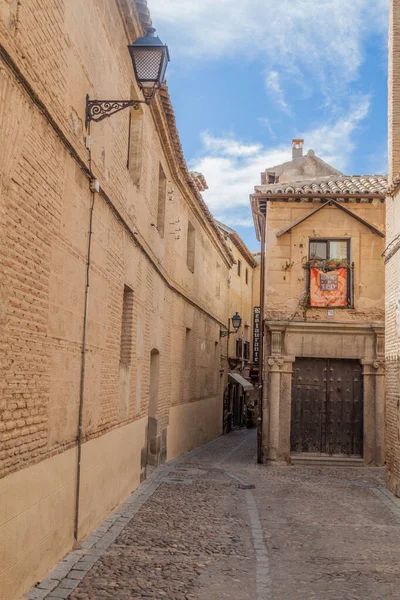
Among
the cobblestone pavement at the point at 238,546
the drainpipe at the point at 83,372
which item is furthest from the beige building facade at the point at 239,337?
the drainpipe at the point at 83,372

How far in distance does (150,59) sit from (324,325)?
983 centimetres

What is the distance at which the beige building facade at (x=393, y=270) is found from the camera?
11219 mm

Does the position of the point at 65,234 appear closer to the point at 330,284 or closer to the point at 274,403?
the point at 274,403

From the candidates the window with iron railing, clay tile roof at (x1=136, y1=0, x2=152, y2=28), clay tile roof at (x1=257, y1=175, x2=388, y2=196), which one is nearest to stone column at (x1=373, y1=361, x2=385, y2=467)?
the window with iron railing

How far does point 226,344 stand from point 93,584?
69.6 ft

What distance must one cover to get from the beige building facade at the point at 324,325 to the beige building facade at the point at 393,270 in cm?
348

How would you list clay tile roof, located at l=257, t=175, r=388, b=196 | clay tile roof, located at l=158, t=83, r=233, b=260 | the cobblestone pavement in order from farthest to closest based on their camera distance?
clay tile roof, located at l=257, t=175, r=388, b=196 < clay tile roof, located at l=158, t=83, r=233, b=260 < the cobblestone pavement

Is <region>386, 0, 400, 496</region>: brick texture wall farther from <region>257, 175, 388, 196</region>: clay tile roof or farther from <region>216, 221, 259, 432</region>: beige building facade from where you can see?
<region>216, 221, 259, 432</region>: beige building facade

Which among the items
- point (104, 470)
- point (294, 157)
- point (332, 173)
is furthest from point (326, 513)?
point (294, 157)

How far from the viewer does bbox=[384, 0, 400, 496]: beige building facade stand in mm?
11219

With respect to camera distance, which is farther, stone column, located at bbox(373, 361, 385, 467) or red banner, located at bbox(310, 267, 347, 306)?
red banner, located at bbox(310, 267, 347, 306)

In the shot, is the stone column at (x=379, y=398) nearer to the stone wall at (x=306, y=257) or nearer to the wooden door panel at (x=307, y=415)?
the stone wall at (x=306, y=257)

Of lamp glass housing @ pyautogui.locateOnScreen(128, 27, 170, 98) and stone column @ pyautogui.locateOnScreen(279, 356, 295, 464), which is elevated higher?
lamp glass housing @ pyautogui.locateOnScreen(128, 27, 170, 98)

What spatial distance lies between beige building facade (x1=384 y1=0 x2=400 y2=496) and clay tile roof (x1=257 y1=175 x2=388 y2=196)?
3718mm
